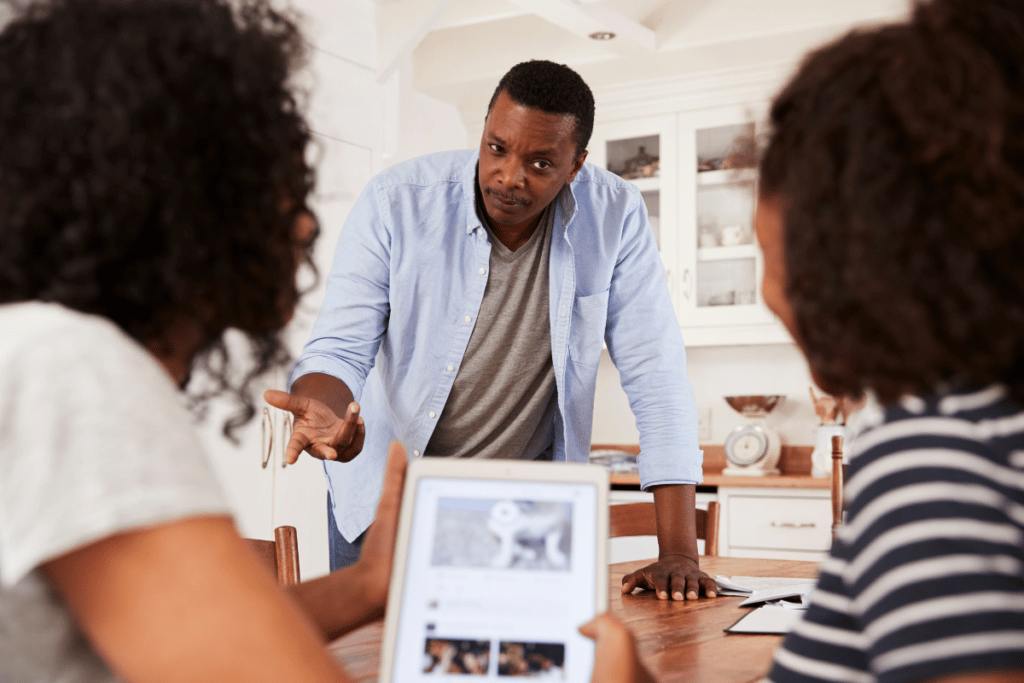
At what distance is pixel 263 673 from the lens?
43cm

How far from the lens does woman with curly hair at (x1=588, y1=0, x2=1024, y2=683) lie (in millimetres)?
439

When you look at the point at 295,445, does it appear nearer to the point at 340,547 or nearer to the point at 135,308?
the point at 340,547

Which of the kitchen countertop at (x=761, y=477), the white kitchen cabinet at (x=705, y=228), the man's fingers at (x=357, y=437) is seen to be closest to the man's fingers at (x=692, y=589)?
the man's fingers at (x=357, y=437)

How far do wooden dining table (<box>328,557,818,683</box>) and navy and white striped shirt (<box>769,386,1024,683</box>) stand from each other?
442 mm

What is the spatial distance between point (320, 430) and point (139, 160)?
0.82 metres

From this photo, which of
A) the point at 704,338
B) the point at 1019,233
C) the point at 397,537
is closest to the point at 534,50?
the point at 704,338

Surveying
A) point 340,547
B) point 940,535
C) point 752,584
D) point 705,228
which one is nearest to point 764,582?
point 752,584

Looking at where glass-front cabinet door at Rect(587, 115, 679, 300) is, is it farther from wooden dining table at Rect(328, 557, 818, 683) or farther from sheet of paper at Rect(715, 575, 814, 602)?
wooden dining table at Rect(328, 557, 818, 683)

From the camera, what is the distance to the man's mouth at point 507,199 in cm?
163

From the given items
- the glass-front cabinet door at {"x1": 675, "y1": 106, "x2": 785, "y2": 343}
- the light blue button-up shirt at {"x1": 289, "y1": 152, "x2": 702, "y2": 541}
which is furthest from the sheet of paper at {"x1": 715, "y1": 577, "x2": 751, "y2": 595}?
the glass-front cabinet door at {"x1": 675, "y1": 106, "x2": 785, "y2": 343}

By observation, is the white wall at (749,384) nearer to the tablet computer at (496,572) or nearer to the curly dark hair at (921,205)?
the tablet computer at (496,572)

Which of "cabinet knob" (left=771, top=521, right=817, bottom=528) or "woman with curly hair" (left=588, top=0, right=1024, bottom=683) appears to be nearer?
"woman with curly hair" (left=588, top=0, right=1024, bottom=683)

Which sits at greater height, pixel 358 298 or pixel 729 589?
pixel 358 298

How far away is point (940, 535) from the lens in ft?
1.45
